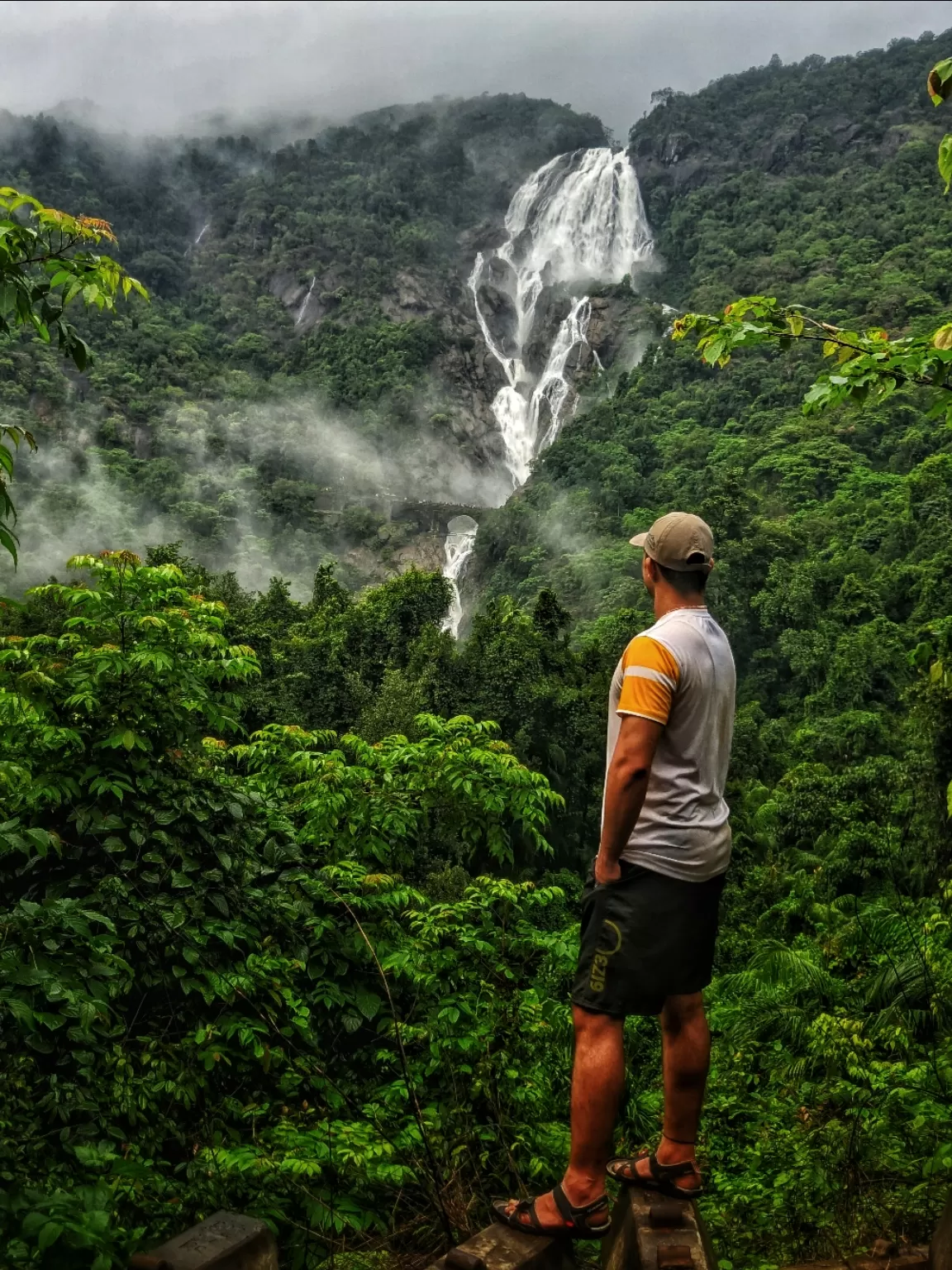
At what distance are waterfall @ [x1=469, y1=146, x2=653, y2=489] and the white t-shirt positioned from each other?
63.3m

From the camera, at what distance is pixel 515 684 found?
23.0 metres

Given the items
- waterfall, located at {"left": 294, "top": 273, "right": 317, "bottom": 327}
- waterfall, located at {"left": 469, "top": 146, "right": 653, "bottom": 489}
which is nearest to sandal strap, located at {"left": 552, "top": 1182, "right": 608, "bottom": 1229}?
waterfall, located at {"left": 469, "top": 146, "right": 653, "bottom": 489}

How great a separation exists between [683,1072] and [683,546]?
113cm

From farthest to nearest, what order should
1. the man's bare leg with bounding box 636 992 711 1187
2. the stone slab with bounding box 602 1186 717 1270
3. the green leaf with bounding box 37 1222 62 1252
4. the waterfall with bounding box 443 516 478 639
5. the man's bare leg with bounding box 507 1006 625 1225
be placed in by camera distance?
the waterfall with bounding box 443 516 478 639
the man's bare leg with bounding box 636 992 711 1187
the man's bare leg with bounding box 507 1006 625 1225
the stone slab with bounding box 602 1186 717 1270
the green leaf with bounding box 37 1222 62 1252

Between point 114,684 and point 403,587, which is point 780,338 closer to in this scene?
point 114,684

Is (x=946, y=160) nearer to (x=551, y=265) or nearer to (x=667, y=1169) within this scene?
(x=667, y=1169)

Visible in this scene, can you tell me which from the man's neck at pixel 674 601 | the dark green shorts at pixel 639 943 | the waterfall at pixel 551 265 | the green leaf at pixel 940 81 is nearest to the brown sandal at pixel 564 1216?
the dark green shorts at pixel 639 943

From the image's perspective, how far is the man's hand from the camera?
2.01m

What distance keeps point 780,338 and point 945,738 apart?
45.5 ft

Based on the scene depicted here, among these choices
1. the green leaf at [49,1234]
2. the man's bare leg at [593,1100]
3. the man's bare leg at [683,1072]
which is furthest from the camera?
the man's bare leg at [683,1072]

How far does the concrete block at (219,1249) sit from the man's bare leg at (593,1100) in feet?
2.09

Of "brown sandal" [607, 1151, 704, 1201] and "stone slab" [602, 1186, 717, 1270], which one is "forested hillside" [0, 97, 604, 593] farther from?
"stone slab" [602, 1186, 717, 1270]

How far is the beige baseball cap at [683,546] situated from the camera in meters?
2.17

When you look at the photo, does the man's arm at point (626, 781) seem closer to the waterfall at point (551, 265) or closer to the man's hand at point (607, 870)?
the man's hand at point (607, 870)
